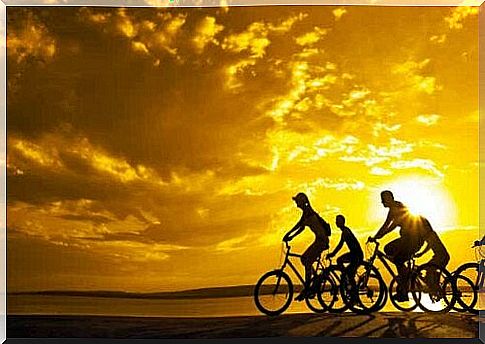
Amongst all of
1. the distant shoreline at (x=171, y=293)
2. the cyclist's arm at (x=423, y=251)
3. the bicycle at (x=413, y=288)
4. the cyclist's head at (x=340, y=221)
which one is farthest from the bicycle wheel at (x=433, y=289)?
the distant shoreline at (x=171, y=293)

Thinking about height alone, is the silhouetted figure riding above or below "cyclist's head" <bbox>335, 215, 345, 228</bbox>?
below

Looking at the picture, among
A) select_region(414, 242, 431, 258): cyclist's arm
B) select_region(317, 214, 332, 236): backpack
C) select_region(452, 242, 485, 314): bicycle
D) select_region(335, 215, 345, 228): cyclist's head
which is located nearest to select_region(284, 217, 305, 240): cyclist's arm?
select_region(317, 214, 332, 236): backpack

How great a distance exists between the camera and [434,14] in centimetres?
1046

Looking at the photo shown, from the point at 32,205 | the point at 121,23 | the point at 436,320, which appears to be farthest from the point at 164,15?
the point at 436,320

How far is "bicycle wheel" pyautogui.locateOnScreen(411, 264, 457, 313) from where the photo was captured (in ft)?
34.1

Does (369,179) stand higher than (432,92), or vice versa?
(432,92)

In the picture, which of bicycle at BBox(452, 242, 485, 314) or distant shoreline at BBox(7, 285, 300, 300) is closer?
distant shoreline at BBox(7, 285, 300, 300)

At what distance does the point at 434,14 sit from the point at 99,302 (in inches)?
155

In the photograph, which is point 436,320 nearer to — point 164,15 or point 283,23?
point 283,23

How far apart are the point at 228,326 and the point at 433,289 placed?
185cm

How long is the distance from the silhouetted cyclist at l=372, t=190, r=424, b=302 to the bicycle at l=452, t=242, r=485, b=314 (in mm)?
449

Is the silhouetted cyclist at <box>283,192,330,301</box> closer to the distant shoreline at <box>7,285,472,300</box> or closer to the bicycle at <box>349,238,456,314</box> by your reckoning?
the distant shoreline at <box>7,285,472,300</box>

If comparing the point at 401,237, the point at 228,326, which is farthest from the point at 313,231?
the point at 228,326

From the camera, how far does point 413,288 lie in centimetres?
1041
